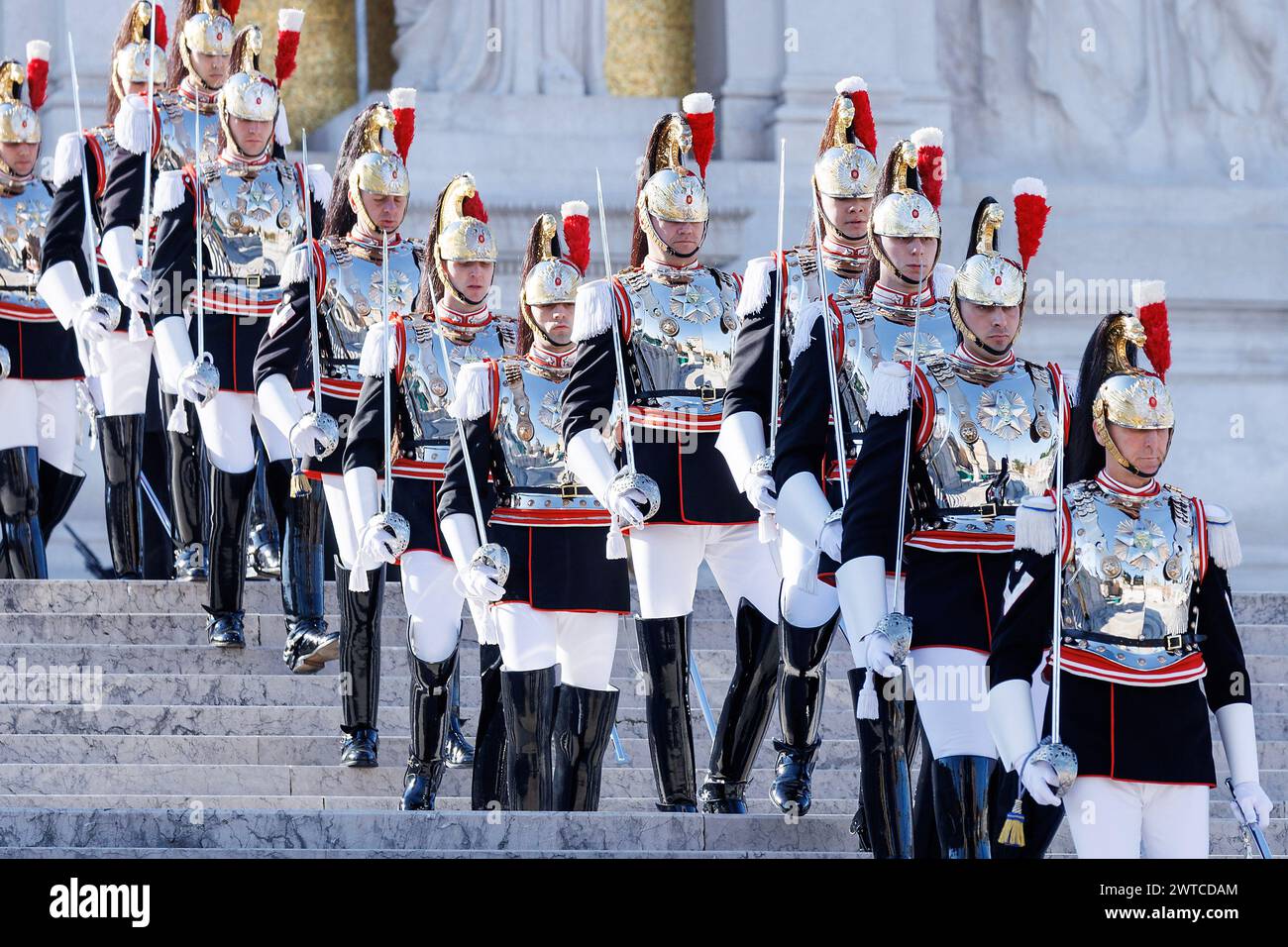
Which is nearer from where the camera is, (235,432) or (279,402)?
(279,402)

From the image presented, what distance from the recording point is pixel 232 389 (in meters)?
10.4

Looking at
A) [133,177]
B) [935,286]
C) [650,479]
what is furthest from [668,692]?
[133,177]

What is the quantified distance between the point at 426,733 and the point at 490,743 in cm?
21

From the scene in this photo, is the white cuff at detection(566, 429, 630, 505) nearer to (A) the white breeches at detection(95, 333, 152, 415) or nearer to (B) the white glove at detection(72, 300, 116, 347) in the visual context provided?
(B) the white glove at detection(72, 300, 116, 347)

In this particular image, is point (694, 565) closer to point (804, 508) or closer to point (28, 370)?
point (804, 508)

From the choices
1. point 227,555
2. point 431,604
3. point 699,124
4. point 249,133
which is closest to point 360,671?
point 431,604

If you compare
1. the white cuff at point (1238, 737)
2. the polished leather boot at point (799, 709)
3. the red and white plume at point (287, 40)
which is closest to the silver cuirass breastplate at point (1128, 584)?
the white cuff at point (1238, 737)

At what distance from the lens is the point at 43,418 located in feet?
37.6

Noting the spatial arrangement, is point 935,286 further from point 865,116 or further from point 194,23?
point 194,23

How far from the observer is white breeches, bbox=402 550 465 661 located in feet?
29.6

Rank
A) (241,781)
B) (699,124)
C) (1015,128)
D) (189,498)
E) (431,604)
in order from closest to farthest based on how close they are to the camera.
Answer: (431,604) → (241,781) → (699,124) → (189,498) → (1015,128)

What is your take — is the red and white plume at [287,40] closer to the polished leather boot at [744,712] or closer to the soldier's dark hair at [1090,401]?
the polished leather boot at [744,712]

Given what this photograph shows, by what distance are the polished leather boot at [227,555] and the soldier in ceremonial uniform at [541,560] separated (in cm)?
175

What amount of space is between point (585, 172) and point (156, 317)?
493cm
